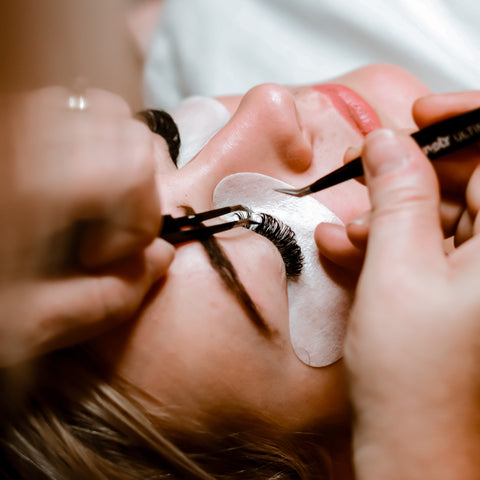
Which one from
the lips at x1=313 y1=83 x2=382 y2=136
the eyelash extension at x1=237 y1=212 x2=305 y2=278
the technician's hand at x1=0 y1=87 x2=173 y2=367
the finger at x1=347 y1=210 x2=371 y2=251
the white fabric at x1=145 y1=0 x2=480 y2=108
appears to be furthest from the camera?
the white fabric at x1=145 y1=0 x2=480 y2=108

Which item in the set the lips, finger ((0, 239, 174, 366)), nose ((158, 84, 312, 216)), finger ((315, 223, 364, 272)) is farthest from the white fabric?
finger ((0, 239, 174, 366))

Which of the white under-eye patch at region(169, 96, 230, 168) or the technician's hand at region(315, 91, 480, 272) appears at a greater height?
the white under-eye patch at region(169, 96, 230, 168)

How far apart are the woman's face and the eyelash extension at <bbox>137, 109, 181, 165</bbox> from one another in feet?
0.12

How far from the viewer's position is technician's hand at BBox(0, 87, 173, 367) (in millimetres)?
319

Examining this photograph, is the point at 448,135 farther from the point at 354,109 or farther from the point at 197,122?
the point at 197,122

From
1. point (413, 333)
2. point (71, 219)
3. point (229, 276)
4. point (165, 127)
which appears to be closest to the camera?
point (71, 219)

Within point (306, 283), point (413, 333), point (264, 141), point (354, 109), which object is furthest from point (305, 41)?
point (413, 333)

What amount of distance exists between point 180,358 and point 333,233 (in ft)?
0.82

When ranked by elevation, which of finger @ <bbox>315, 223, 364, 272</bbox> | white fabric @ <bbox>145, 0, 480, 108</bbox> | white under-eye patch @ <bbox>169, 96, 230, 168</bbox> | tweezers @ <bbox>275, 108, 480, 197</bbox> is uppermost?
white fabric @ <bbox>145, 0, 480, 108</bbox>

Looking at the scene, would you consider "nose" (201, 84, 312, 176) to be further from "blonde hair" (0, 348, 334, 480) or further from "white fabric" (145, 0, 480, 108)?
"white fabric" (145, 0, 480, 108)

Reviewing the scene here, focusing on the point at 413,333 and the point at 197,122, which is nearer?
the point at 413,333

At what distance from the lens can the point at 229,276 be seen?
2.07 ft

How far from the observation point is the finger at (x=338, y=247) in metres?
0.64

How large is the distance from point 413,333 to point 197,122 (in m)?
0.51
